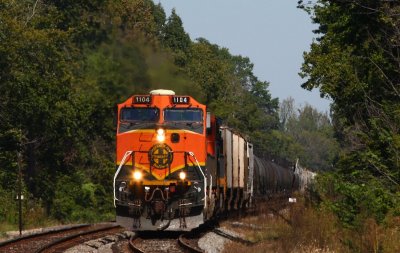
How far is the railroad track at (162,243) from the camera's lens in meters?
19.0

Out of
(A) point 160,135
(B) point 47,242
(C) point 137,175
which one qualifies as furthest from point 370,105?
(B) point 47,242

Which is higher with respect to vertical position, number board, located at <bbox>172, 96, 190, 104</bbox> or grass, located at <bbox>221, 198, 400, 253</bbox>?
number board, located at <bbox>172, 96, 190, 104</bbox>

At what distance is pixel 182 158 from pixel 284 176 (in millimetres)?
36539

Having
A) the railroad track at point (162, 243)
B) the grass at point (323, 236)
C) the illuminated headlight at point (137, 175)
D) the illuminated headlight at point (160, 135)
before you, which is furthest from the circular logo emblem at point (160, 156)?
the grass at point (323, 236)

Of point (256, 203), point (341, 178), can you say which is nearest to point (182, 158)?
point (341, 178)

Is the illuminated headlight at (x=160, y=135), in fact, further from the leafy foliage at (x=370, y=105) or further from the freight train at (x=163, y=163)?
the leafy foliage at (x=370, y=105)

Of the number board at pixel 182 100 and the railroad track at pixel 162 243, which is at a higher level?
the number board at pixel 182 100

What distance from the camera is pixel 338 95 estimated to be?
33.7 m

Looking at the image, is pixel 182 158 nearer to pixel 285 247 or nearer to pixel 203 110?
pixel 203 110

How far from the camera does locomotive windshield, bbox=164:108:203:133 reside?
22609 millimetres

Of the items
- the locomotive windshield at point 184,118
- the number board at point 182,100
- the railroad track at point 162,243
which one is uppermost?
the number board at point 182,100

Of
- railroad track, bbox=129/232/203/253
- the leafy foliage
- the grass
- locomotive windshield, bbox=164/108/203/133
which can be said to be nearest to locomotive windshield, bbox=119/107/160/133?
locomotive windshield, bbox=164/108/203/133

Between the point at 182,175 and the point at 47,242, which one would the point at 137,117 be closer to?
the point at 182,175

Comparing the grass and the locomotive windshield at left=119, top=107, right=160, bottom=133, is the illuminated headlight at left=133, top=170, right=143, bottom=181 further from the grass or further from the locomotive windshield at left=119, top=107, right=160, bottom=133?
the grass
